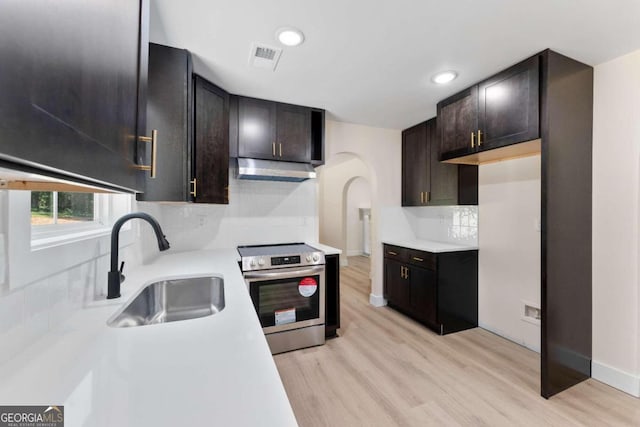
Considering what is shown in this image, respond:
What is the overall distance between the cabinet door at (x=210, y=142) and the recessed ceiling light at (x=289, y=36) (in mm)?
839

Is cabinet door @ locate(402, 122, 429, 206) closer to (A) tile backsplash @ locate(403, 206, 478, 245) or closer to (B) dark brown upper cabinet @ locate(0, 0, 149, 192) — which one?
(A) tile backsplash @ locate(403, 206, 478, 245)

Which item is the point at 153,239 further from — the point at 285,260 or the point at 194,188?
the point at 285,260

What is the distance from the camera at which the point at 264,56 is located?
1.94 m

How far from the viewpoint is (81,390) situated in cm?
57

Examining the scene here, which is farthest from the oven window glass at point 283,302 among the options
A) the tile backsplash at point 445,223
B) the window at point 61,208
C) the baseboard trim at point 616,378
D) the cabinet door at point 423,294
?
the baseboard trim at point 616,378

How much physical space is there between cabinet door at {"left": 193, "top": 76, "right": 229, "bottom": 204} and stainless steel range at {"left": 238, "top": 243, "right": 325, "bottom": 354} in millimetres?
632

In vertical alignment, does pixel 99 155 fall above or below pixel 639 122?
below

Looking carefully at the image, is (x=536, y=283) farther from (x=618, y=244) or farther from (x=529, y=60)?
(x=529, y=60)

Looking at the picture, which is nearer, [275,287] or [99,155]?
[99,155]

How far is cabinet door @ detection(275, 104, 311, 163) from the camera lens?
2.75 m

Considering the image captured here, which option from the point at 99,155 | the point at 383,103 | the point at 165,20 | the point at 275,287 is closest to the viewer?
the point at 99,155

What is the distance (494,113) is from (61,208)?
2735mm

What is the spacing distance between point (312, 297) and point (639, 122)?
2.74 metres

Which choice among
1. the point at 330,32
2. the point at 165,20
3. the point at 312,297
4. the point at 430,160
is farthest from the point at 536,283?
the point at 165,20
